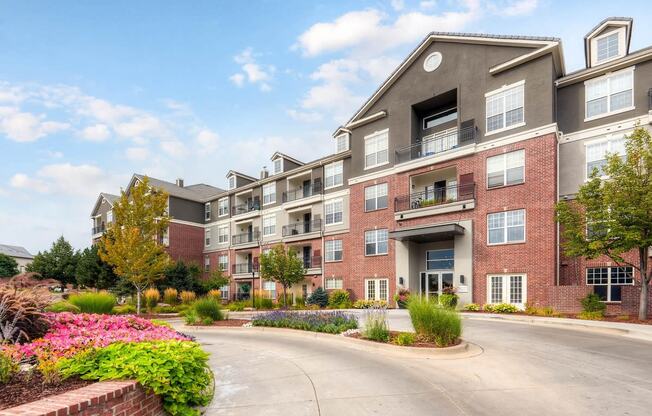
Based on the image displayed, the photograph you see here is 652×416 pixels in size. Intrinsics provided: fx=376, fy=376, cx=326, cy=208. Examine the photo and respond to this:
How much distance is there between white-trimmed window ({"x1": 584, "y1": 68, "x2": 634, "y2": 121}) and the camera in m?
18.8

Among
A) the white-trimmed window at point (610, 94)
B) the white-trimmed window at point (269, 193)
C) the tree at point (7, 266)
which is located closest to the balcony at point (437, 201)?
the white-trimmed window at point (610, 94)

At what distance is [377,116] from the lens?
90.9 feet

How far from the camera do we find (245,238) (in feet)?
134

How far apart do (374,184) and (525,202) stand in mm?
10396

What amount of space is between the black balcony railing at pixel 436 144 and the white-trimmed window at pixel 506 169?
2.03 meters

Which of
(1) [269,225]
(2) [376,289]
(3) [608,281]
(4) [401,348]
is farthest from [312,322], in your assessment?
(1) [269,225]

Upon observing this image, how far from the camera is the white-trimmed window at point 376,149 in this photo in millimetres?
27406

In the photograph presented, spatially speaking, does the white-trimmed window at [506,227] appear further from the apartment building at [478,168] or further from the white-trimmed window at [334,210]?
the white-trimmed window at [334,210]

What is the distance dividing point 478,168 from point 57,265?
159 ft

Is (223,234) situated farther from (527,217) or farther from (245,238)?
(527,217)

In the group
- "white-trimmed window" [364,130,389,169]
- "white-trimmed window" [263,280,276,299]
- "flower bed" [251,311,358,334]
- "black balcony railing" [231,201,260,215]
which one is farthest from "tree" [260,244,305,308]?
"black balcony railing" [231,201,260,215]

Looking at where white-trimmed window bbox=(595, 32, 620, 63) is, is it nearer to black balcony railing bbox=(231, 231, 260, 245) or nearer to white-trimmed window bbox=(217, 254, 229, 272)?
black balcony railing bbox=(231, 231, 260, 245)

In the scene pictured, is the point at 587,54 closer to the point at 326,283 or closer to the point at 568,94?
the point at 568,94

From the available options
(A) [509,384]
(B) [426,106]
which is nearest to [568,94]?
(B) [426,106]
